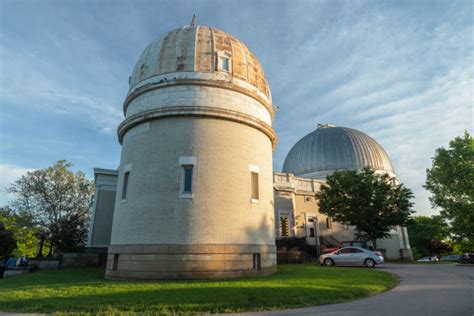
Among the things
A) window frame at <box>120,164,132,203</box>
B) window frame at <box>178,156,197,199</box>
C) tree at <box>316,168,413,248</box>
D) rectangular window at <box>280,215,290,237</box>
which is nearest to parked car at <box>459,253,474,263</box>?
tree at <box>316,168,413,248</box>

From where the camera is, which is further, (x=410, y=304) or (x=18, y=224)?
(x=18, y=224)

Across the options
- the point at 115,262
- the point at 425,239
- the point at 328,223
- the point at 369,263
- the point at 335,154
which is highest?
the point at 335,154

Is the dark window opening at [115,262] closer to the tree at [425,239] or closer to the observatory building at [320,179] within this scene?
the observatory building at [320,179]

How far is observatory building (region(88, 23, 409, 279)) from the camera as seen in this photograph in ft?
44.4

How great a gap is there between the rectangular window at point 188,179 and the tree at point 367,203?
800 inches

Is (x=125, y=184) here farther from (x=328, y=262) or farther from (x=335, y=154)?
(x=335, y=154)

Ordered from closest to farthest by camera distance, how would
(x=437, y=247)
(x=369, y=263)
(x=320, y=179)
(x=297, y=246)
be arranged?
(x=369, y=263) → (x=297, y=246) → (x=320, y=179) → (x=437, y=247)

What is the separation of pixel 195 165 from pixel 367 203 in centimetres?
2149

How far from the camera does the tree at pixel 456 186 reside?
83.1 feet

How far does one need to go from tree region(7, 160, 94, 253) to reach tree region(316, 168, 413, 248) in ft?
83.9

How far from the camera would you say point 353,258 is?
2005cm

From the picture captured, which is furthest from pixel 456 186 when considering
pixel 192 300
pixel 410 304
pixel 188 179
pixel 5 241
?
pixel 5 241

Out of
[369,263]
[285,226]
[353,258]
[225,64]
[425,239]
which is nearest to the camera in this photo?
[225,64]

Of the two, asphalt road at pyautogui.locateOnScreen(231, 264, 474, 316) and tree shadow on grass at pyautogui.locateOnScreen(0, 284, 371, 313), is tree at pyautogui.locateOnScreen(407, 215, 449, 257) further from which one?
tree shadow on grass at pyautogui.locateOnScreen(0, 284, 371, 313)
